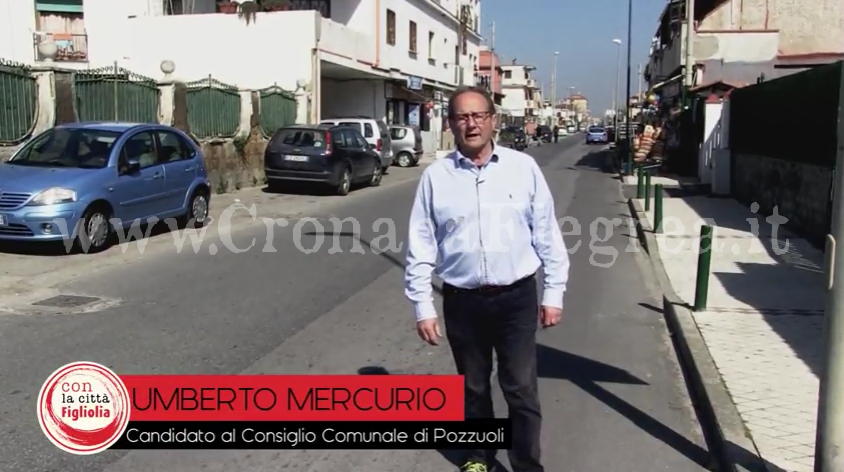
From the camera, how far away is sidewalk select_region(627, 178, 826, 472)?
4.75 m

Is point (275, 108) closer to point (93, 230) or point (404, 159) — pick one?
point (404, 159)

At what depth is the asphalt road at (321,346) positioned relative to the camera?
444 cm

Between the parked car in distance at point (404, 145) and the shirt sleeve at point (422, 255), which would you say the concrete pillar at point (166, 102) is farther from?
the shirt sleeve at point (422, 255)

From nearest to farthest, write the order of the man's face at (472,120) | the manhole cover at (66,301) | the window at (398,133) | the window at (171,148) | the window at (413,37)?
the man's face at (472,120) < the manhole cover at (66,301) < the window at (171,148) < the window at (398,133) < the window at (413,37)

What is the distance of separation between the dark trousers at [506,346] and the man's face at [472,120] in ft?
2.19

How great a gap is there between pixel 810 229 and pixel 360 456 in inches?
368

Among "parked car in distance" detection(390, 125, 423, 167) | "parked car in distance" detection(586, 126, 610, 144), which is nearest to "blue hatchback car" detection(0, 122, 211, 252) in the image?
"parked car in distance" detection(390, 125, 423, 167)

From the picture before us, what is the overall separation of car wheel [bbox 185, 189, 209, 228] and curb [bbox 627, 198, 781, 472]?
7.70 m

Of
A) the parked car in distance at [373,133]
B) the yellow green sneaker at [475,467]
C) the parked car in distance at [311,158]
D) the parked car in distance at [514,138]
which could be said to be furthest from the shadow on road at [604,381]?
the parked car in distance at [514,138]

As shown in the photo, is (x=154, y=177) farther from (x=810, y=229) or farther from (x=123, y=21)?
(x=123, y=21)

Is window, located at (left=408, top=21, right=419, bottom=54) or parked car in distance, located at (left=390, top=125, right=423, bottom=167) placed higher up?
window, located at (left=408, top=21, right=419, bottom=54)

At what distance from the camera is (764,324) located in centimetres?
714

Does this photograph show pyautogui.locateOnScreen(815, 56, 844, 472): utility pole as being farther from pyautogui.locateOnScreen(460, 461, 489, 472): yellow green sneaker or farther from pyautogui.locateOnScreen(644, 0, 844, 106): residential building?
pyautogui.locateOnScreen(644, 0, 844, 106): residential building

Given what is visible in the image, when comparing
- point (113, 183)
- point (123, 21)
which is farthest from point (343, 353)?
point (123, 21)
